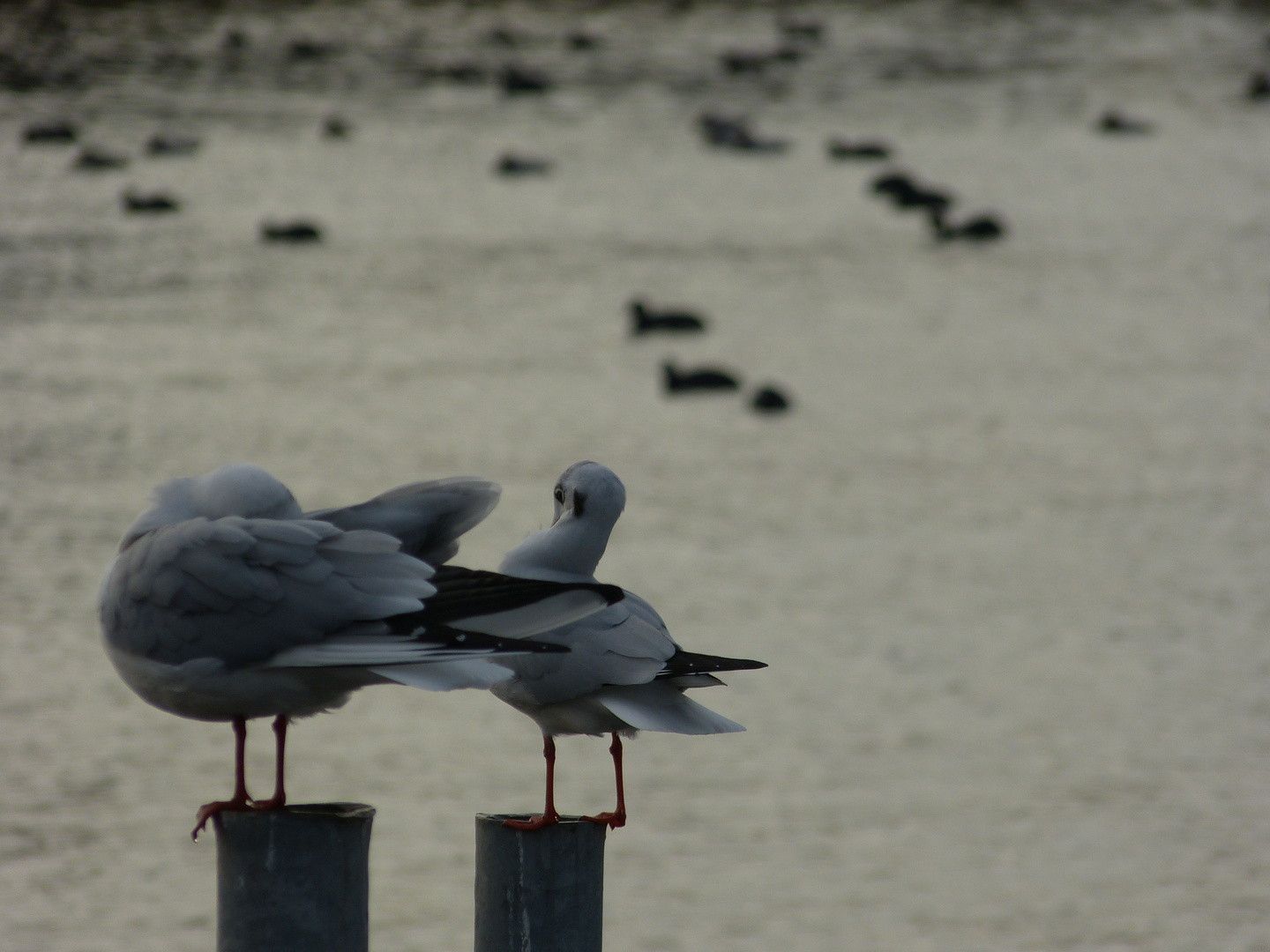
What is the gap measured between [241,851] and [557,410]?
21.5m

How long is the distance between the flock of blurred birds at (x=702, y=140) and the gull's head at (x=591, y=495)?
69.9ft

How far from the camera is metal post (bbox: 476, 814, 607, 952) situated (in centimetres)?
540

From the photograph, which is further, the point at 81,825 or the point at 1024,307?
the point at 1024,307

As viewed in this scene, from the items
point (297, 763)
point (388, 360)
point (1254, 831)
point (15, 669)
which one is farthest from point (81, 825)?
point (388, 360)

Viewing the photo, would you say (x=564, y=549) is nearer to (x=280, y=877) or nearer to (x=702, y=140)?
(x=280, y=877)

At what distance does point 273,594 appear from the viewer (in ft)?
17.6

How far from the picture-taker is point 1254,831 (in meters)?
14.3

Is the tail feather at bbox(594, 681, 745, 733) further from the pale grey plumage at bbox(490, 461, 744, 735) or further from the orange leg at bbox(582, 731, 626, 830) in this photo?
the orange leg at bbox(582, 731, 626, 830)

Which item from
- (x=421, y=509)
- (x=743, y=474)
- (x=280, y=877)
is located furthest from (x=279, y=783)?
(x=743, y=474)

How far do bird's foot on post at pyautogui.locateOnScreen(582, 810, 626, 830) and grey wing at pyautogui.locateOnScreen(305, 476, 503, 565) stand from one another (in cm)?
92

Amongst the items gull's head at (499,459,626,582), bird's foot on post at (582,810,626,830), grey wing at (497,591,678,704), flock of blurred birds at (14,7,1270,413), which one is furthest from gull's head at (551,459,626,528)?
flock of blurred birds at (14,7,1270,413)

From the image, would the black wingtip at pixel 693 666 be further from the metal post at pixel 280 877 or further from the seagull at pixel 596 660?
the metal post at pixel 280 877

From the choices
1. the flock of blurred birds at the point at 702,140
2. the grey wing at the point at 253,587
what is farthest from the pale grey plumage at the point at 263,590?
the flock of blurred birds at the point at 702,140

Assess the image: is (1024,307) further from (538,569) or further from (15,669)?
(538,569)
